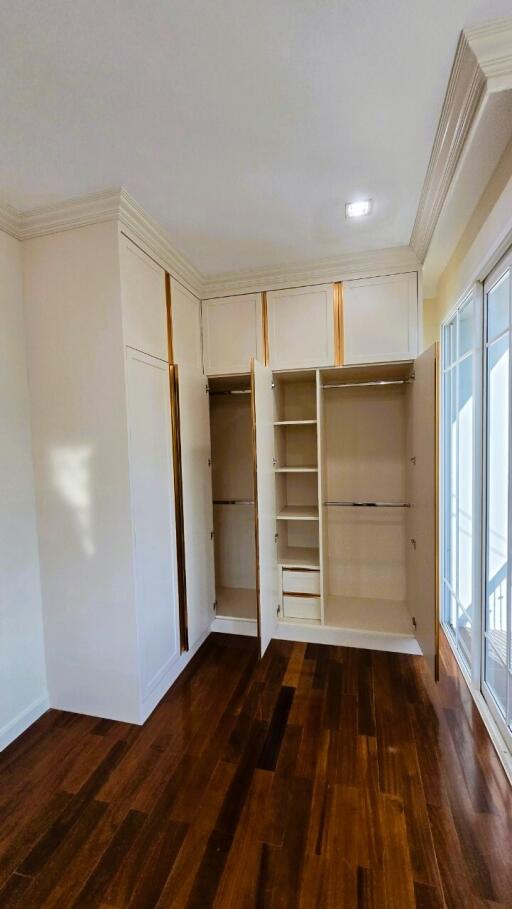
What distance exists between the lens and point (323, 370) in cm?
280

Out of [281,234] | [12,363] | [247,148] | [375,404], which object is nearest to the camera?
[247,148]

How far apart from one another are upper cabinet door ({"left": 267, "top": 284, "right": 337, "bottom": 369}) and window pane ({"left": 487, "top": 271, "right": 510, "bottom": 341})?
0.98 m

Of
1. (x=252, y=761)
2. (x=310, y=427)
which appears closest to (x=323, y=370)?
(x=310, y=427)

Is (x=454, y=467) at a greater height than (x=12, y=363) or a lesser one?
lesser

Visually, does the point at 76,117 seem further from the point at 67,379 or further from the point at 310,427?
the point at 310,427

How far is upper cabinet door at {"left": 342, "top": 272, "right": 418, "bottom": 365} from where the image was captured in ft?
8.46

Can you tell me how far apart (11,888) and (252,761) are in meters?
0.98

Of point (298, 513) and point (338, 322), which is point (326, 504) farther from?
point (338, 322)

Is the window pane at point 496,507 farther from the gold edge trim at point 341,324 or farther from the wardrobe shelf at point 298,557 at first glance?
the wardrobe shelf at point 298,557

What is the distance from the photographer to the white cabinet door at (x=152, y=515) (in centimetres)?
208

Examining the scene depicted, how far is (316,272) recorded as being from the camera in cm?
270

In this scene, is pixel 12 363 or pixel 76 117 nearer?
pixel 76 117

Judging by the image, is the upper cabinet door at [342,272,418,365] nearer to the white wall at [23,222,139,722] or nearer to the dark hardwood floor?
the white wall at [23,222,139,722]

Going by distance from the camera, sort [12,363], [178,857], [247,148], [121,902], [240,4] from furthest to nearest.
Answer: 1. [12,363]
2. [247,148]
3. [178,857]
4. [121,902]
5. [240,4]
